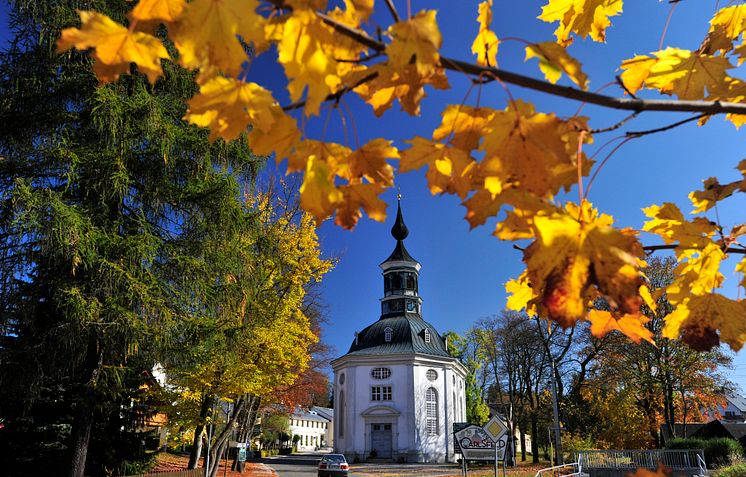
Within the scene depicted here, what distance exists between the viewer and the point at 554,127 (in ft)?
3.23

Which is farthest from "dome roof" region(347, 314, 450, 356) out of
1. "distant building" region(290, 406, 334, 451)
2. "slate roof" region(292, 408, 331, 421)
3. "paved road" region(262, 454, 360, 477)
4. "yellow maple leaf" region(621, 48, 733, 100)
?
"slate roof" region(292, 408, 331, 421)

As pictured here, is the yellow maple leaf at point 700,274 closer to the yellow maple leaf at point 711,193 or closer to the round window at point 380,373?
the yellow maple leaf at point 711,193

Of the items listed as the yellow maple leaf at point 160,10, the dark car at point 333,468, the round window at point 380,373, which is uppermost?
the round window at point 380,373

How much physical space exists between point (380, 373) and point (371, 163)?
39.9 m

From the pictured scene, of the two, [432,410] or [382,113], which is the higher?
[382,113]

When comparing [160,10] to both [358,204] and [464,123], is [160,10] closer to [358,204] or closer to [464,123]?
[358,204]

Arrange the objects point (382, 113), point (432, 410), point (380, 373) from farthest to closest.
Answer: point (380, 373)
point (432, 410)
point (382, 113)

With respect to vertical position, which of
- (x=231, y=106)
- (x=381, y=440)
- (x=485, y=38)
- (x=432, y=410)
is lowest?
(x=381, y=440)

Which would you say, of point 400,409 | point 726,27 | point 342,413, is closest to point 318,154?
point 726,27

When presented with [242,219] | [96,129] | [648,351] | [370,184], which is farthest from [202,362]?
[648,351]

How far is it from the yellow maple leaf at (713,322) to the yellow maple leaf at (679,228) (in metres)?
0.16

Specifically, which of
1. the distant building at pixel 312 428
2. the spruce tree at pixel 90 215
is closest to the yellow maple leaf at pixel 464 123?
the spruce tree at pixel 90 215

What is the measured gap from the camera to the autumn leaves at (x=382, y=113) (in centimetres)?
94

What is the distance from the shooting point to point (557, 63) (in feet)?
3.33
